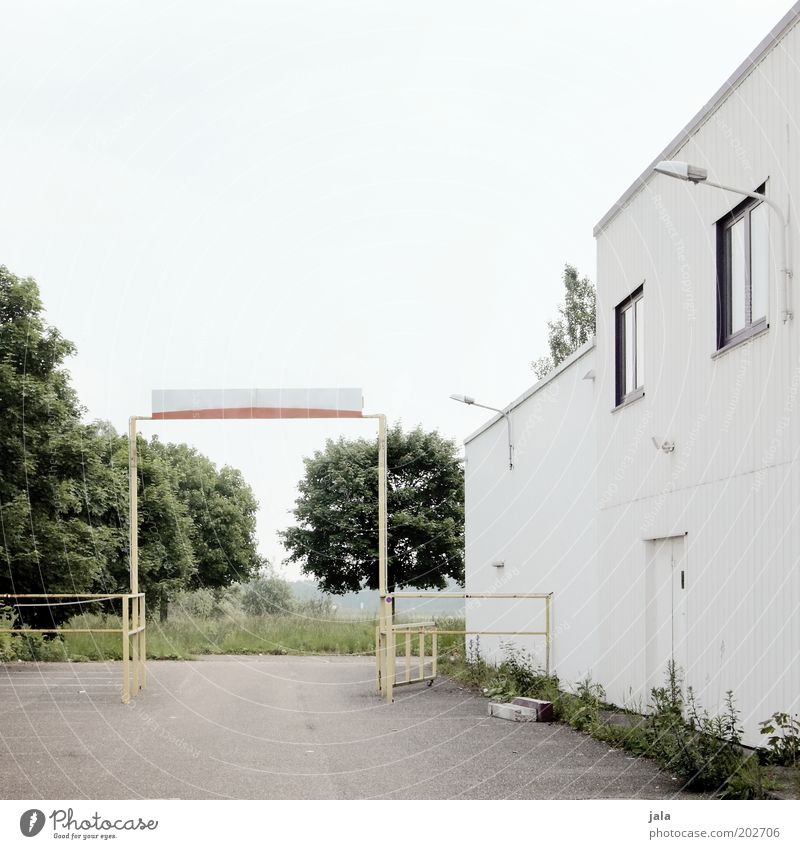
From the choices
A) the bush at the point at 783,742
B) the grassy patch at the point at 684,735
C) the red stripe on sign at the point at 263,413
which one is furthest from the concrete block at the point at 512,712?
the bush at the point at 783,742

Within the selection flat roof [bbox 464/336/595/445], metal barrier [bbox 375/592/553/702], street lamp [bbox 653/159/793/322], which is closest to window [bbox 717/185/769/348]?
street lamp [bbox 653/159/793/322]

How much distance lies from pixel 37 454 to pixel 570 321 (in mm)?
21700

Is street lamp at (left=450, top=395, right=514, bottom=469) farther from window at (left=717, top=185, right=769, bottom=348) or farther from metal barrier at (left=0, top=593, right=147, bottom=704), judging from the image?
window at (left=717, top=185, right=769, bottom=348)

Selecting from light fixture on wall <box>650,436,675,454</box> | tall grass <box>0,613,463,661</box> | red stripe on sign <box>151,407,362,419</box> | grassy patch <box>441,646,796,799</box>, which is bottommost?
tall grass <box>0,613,463,661</box>

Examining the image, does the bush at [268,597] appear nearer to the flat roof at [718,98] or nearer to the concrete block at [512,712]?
the concrete block at [512,712]

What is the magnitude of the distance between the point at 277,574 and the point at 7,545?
8.07 metres

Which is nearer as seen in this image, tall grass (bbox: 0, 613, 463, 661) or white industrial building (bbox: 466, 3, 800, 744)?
white industrial building (bbox: 466, 3, 800, 744)

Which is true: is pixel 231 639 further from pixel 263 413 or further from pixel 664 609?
pixel 664 609

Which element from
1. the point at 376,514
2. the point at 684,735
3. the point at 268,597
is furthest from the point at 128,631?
the point at 376,514

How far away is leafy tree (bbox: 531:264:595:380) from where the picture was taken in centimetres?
3688

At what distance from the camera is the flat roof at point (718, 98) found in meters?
7.98

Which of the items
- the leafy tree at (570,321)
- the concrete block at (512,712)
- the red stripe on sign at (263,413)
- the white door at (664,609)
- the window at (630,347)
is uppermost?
the leafy tree at (570,321)

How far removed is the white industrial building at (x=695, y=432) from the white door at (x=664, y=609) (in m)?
0.02

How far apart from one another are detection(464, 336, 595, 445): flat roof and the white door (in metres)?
3.00
